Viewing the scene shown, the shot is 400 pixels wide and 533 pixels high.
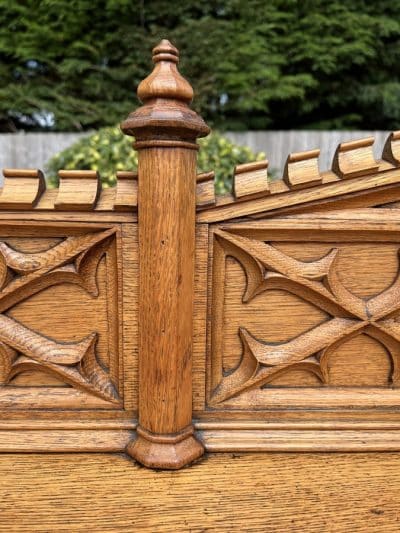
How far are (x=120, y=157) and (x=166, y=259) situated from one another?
5.80 feet

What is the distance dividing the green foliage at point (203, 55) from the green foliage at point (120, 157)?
2.89 metres

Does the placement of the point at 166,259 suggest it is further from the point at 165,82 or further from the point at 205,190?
the point at 165,82

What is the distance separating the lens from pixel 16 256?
3.25ft

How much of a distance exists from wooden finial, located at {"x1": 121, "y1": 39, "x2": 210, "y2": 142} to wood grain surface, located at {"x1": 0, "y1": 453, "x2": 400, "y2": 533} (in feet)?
2.24

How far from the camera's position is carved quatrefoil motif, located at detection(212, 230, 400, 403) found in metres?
1.02

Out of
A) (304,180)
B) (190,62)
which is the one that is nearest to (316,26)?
(190,62)

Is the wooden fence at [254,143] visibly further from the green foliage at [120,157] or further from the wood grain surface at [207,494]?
the wood grain surface at [207,494]

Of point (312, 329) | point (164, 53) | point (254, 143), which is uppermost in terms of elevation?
point (254, 143)

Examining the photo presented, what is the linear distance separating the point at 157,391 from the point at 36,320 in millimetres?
314

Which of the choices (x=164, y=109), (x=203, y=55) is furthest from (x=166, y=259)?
(x=203, y=55)

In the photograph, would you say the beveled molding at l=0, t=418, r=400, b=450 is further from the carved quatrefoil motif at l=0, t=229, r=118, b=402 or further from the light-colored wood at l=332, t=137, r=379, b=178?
the light-colored wood at l=332, t=137, r=379, b=178

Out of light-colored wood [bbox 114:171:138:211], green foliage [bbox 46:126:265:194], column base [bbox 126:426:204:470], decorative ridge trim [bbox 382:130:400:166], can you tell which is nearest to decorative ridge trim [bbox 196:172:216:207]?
light-colored wood [bbox 114:171:138:211]

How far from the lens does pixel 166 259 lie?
0.94m

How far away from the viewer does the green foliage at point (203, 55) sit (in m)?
5.49
